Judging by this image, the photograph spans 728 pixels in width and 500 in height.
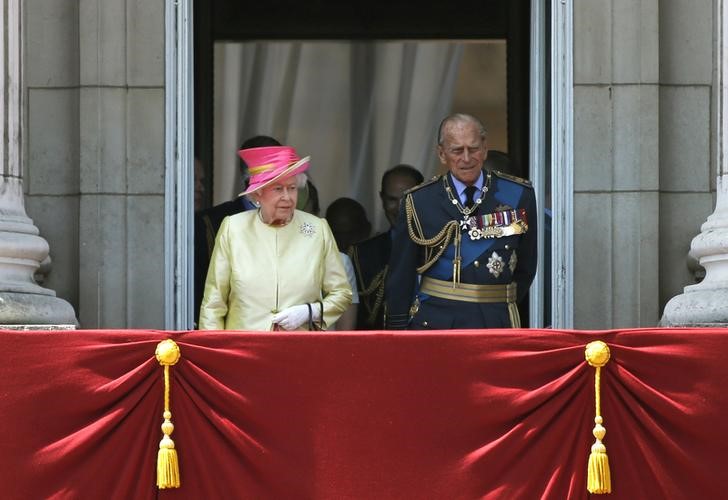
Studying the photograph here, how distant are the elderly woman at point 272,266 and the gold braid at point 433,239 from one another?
0.49 meters

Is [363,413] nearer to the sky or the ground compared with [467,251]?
nearer to the ground

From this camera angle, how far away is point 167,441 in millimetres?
7637

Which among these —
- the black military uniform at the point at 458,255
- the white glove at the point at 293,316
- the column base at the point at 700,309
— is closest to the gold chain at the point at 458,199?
the black military uniform at the point at 458,255

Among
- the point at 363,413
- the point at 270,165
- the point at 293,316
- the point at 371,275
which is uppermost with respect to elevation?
the point at 270,165

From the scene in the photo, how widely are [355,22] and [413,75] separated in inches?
31.2

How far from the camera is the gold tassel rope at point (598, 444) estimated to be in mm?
7535

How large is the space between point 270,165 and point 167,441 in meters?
1.74

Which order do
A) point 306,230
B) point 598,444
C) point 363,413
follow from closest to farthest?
point 598,444 → point 363,413 → point 306,230

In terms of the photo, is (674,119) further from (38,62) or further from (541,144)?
(38,62)

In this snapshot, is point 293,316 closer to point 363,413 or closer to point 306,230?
point 306,230

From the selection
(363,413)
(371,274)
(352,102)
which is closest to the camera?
(363,413)

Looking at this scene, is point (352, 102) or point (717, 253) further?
point (352, 102)

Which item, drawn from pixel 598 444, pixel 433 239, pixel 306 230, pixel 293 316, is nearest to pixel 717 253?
pixel 433 239

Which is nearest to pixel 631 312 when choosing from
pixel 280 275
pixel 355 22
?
pixel 280 275
